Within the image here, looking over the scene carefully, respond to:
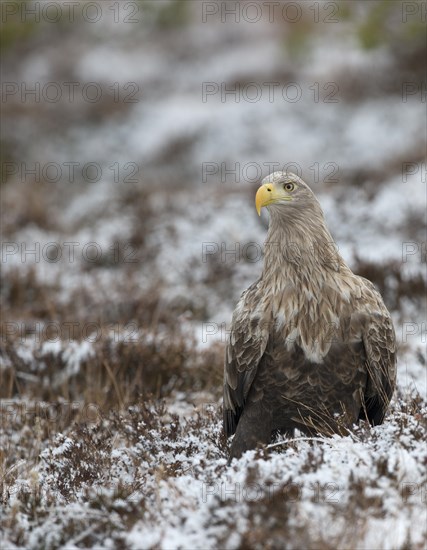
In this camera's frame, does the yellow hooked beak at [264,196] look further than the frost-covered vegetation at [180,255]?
Yes

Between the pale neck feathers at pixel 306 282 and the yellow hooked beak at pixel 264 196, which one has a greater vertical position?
the yellow hooked beak at pixel 264 196

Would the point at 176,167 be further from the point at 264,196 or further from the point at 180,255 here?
the point at 264,196

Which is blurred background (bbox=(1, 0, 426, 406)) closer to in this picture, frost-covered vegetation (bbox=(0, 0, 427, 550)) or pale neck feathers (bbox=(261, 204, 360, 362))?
frost-covered vegetation (bbox=(0, 0, 427, 550))

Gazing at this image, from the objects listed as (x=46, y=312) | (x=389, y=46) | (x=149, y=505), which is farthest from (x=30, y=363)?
(x=389, y=46)

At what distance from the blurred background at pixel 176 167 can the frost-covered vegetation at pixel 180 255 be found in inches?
1.4

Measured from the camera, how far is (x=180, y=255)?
884 cm

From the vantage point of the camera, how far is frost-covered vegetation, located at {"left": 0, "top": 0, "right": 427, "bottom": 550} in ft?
10.0

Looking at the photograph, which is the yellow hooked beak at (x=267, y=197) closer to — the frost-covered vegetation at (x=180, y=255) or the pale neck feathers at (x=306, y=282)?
the pale neck feathers at (x=306, y=282)

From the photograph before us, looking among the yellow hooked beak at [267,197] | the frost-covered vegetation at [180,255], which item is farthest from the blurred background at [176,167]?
the yellow hooked beak at [267,197]

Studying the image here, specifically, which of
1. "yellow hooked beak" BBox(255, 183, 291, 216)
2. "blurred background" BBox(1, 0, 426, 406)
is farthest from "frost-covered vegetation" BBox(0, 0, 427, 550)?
"yellow hooked beak" BBox(255, 183, 291, 216)

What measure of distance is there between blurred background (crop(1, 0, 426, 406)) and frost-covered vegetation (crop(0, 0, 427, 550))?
3 cm

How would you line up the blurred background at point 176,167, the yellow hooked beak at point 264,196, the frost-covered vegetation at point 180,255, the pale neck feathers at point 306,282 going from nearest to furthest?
the frost-covered vegetation at point 180,255
the pale neck feathers at point 306,282
the yellow hooked beak at point 264,196
the blurred background at point 176,167

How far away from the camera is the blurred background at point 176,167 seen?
20.5 ft

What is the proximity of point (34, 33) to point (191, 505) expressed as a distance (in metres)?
17.9
